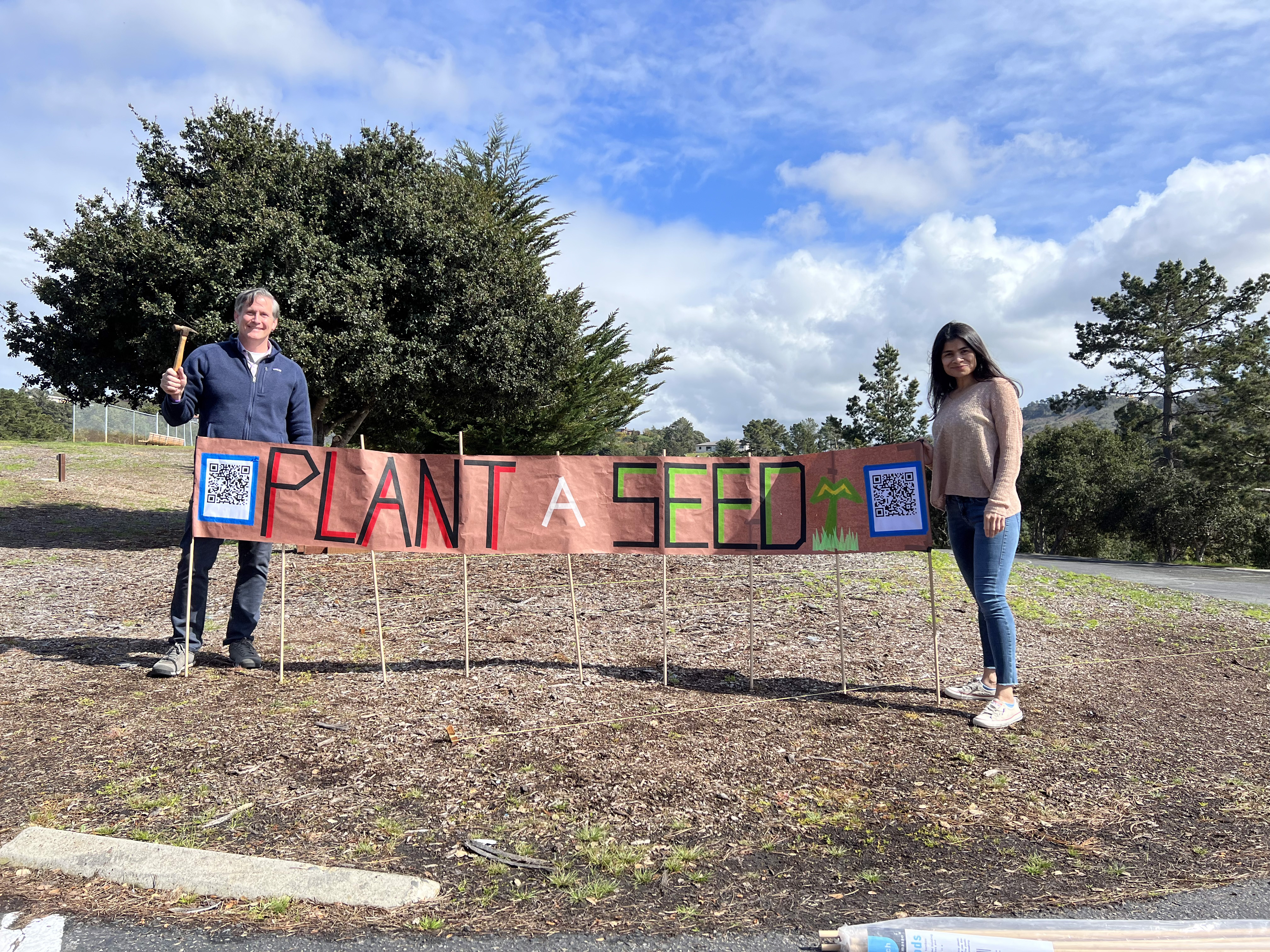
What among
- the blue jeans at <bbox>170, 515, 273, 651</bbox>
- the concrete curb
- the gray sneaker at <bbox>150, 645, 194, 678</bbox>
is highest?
the blue jeans at <bbox>170, 515, 273, 651</bbox>

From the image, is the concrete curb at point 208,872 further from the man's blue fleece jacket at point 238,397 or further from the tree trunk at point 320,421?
the tree trunk at point 320,421

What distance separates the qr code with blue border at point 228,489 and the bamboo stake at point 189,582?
15 cm

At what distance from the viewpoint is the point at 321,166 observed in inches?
497

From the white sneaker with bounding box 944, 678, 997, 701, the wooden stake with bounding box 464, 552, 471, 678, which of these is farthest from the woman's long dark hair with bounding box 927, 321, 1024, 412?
the wooden stake with bounding box 464, 552, 471, 678

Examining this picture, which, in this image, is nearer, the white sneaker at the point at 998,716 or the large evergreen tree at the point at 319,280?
the white sneaker at the point at 998,716

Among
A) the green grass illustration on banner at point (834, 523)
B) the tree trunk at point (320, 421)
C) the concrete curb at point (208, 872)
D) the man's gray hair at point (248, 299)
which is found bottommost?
the concrete curb at point (208, 872)

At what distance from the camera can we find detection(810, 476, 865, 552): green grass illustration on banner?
5484 mm

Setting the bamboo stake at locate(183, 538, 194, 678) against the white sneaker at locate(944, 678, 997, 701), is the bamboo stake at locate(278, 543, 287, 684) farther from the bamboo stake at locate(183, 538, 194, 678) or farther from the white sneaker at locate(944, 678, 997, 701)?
the white sneaker at locate(944, 678, 997, 701)

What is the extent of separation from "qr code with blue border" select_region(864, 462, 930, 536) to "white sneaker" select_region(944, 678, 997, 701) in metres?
1.04

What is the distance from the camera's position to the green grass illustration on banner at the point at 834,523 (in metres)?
5.48

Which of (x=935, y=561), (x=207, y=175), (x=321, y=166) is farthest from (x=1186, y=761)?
(x=207, y=175)

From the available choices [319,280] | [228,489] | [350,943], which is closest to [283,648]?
[228,489]

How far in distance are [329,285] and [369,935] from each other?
1098cm

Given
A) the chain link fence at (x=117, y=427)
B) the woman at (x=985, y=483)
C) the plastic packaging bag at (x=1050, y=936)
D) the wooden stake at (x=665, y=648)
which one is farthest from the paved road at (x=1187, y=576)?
the chain link fence at (x=117, y=427)
